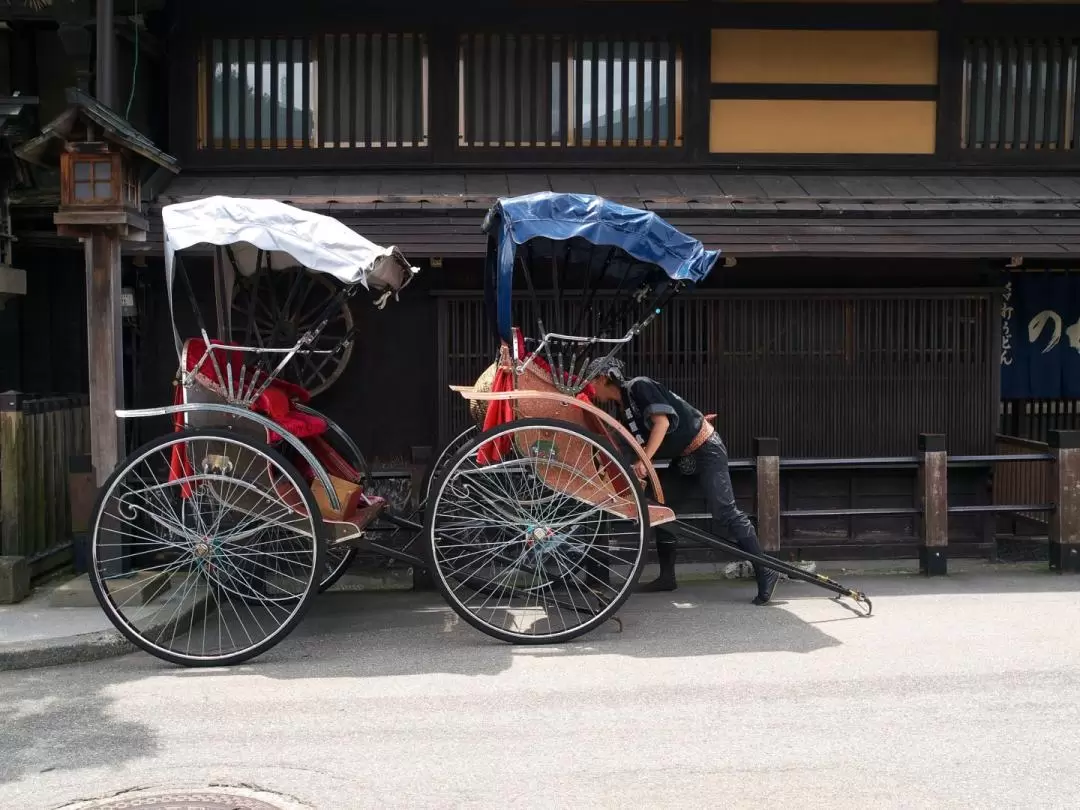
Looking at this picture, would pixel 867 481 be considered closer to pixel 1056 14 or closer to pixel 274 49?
pixel 1056 14

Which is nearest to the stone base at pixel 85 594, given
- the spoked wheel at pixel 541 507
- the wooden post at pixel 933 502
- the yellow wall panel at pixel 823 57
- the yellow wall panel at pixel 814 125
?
the spoked wheel at pixel 541 507

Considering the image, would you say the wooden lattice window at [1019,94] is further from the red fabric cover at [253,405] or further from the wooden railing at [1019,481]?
the red fabric cover at [253,405]

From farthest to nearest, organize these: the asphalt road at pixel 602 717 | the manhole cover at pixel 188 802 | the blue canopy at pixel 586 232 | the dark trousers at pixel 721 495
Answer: the dark trousers at pixel 721 495 → the blue canopy at pixel 586 232 → the asphalt road at pixel 602 717 → the manhole cover at pixel 188 802

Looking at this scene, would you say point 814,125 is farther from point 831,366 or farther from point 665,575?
point 665,575

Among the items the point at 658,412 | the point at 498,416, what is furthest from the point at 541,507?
the point at 658,412

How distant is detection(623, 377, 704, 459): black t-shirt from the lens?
7.14m

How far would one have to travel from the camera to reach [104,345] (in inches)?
300

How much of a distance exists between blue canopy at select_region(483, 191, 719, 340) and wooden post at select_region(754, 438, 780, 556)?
227 cm

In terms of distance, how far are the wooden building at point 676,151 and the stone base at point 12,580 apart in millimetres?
2183

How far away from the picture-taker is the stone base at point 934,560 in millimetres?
8812

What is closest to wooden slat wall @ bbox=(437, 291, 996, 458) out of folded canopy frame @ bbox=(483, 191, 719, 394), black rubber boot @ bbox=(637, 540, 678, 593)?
black rubber boot @ bbox=(637, 540, 678, 593)

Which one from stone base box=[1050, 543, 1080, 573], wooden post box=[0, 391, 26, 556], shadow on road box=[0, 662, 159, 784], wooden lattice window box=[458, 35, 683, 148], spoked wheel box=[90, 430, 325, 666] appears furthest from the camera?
wooden lattice window box=[458, 35, 683, 148]

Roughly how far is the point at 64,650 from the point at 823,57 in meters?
8.18

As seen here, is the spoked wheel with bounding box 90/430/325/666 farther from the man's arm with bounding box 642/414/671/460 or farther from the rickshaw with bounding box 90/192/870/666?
the man's arm with bounding box 642/414/671/460
